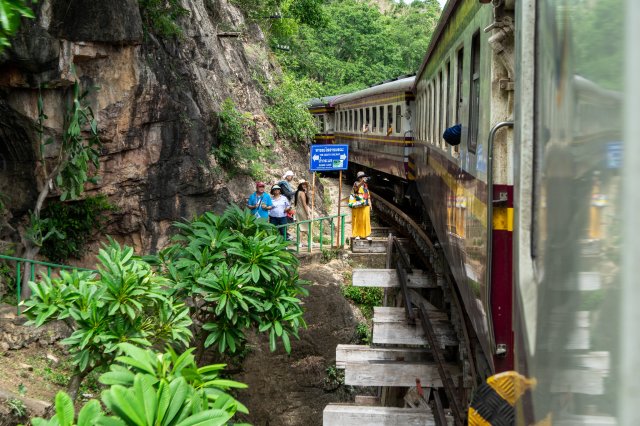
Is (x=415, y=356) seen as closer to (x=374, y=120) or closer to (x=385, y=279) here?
(x=385, y=279)

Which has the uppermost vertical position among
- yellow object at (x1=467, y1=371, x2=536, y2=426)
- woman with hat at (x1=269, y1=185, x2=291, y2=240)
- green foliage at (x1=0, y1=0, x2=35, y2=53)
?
green foliage at (x1=0, y1=0, x2=35, y2=53)

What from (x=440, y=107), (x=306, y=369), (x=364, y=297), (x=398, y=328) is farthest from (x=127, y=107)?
(x=440, y=107)

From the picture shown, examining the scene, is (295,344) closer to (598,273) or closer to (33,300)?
(33,300)

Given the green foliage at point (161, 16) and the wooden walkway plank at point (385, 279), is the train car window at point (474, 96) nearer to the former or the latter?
the wooden walkway plank at point (385, 279)

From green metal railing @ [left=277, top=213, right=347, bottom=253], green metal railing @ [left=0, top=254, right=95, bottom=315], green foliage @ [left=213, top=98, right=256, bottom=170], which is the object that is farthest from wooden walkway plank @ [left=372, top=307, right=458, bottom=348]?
green foliage @ [left=213, top=98, right=256, bottom=170]

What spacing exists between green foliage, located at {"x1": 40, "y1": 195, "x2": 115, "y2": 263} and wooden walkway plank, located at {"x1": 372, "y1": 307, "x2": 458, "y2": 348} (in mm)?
4831

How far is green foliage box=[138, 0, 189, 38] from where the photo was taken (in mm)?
14547

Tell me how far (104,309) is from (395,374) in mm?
3900

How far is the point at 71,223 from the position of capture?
12992 millimetres

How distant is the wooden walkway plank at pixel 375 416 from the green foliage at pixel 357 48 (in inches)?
1279

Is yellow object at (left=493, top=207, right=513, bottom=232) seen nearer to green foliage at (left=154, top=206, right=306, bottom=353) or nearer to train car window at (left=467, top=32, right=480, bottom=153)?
train car window at (left=467, top=32, right=480, bottom=153)

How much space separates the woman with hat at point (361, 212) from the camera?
14.4 metres

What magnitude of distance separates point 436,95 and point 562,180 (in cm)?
815

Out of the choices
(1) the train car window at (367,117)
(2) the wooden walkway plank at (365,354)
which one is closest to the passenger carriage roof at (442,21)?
(2) the wooden walkway plank at (365,354)
